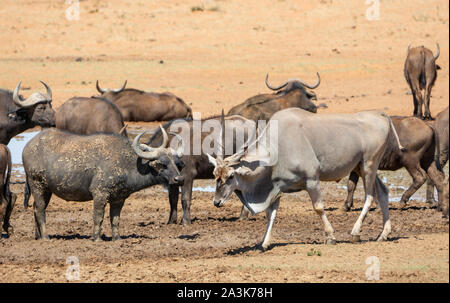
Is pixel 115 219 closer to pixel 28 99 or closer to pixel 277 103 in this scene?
pixel 28 99

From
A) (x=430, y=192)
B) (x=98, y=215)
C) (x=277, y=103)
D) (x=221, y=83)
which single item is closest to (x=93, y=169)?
(x=98, y=215)

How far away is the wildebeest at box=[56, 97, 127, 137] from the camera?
14.7 metres

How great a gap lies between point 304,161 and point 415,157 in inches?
171

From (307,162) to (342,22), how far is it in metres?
31.6

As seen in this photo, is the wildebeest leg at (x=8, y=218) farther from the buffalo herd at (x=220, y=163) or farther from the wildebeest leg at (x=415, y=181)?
the wildebeest leg at (x=415, y=181)

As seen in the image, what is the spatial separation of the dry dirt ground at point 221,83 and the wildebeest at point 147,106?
92.2 inches

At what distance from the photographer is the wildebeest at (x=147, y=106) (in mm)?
23312

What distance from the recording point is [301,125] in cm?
1081

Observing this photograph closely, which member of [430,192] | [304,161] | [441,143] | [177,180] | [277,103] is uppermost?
[304,161]

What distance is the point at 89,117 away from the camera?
584 inches

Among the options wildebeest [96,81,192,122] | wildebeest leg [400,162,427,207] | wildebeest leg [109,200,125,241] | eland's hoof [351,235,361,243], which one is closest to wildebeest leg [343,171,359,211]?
wildebeest leg [400,162,427,207]

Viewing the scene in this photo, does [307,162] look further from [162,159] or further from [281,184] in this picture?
[162,159]

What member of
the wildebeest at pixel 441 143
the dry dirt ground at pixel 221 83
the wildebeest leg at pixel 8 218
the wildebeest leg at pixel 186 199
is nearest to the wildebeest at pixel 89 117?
the dry dirt ground at pixel 221 83
